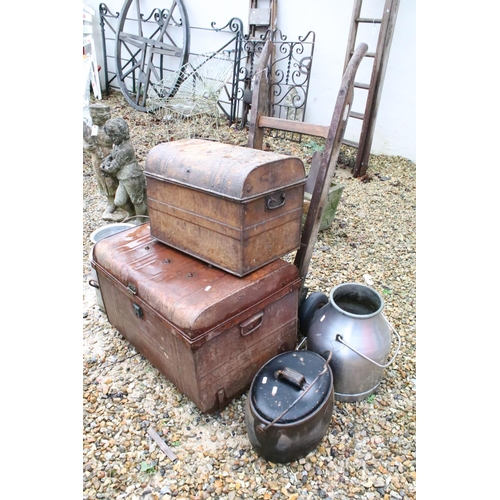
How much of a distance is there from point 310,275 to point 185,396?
165 centimetres

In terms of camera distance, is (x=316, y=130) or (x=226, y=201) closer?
(x=226, y=201)

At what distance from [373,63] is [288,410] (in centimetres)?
502

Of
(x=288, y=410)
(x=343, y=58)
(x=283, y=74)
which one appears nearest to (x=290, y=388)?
(x=288, y=410)

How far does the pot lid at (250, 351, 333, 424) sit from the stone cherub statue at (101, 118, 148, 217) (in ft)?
7.83

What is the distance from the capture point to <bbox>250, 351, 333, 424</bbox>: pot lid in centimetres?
172

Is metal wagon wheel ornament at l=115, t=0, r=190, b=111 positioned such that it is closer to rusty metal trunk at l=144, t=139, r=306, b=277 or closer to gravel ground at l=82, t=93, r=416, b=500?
rusty metal trunk at l=144, t=139, r=306, b=277

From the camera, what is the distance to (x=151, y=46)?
722 cm

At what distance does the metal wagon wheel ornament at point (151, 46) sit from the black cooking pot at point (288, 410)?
625cm

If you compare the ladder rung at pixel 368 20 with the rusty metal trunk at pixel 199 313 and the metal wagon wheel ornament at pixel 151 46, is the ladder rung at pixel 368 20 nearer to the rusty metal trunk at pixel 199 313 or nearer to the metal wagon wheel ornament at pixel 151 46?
the metal wagon wheel ornament at pixel 151 46

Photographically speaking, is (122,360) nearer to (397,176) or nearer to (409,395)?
(409,395)

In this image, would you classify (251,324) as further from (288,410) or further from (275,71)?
(275,71)

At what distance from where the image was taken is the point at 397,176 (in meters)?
5.68

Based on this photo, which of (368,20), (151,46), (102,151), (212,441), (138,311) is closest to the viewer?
(212,441)

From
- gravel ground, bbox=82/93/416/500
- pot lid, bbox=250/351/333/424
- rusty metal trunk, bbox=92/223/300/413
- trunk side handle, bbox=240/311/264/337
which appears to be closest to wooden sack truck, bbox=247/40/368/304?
rusty metal trunk, bbox=92/223/300/413
